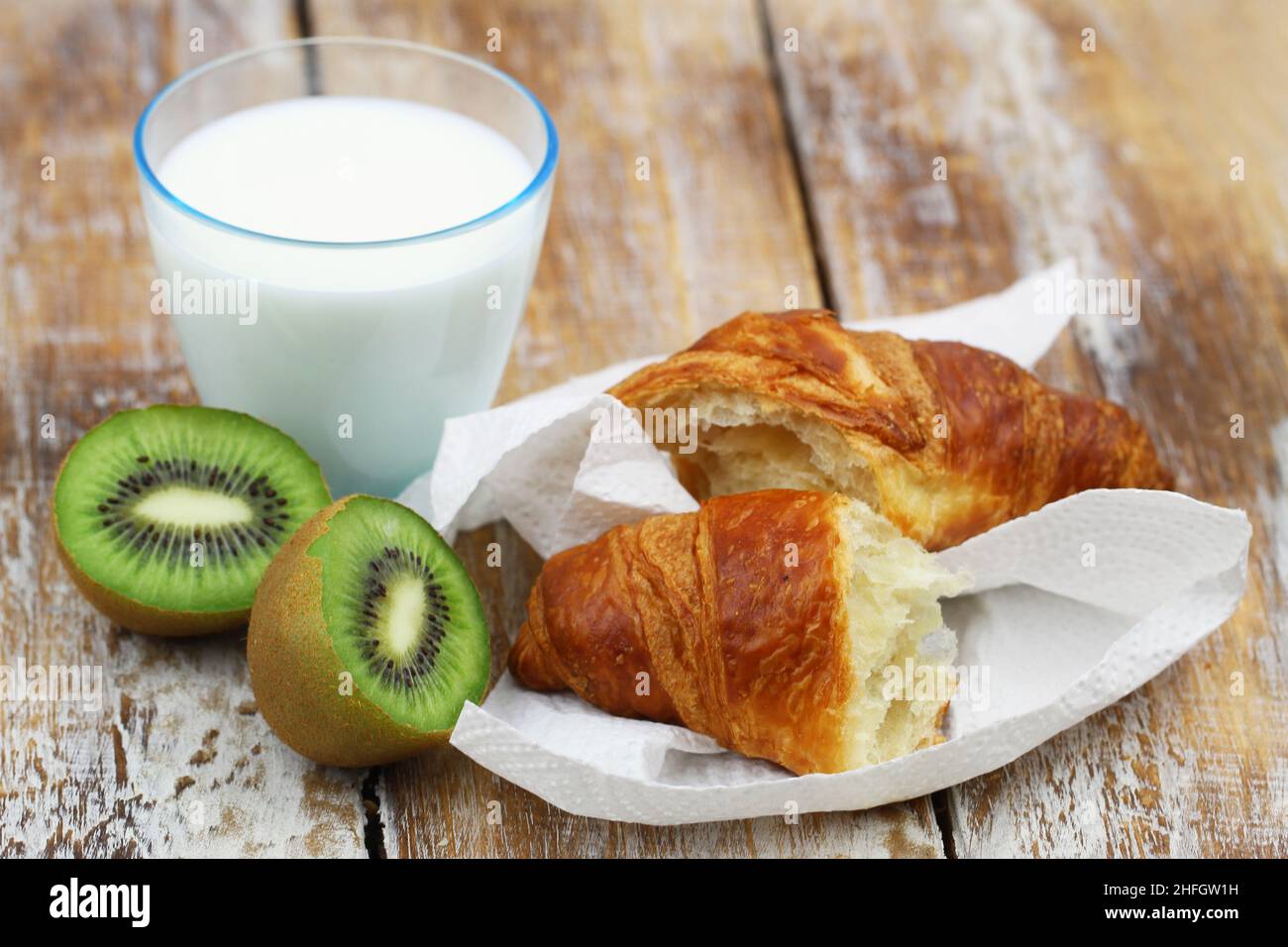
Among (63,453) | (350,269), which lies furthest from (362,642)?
(63,453)

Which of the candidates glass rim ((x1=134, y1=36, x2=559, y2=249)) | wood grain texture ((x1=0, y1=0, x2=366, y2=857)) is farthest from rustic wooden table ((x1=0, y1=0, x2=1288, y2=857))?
glass rim ((x1=134, y1=36, x2=559, y2=249))

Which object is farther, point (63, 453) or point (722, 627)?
point (63, 453)

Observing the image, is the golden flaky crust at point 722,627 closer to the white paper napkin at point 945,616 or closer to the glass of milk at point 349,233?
the white paper napkin at point 945,616

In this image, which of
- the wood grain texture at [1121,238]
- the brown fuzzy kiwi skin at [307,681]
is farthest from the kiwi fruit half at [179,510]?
the wood grain texture at [1121,238]

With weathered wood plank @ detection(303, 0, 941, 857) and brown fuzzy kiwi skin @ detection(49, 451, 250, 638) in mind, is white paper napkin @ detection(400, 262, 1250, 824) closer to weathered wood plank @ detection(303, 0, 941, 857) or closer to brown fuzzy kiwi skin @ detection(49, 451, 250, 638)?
weathered wood plank @ detection(303, 0, 941, 857)

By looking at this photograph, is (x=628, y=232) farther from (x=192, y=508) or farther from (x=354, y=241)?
(x=192, y=508)
